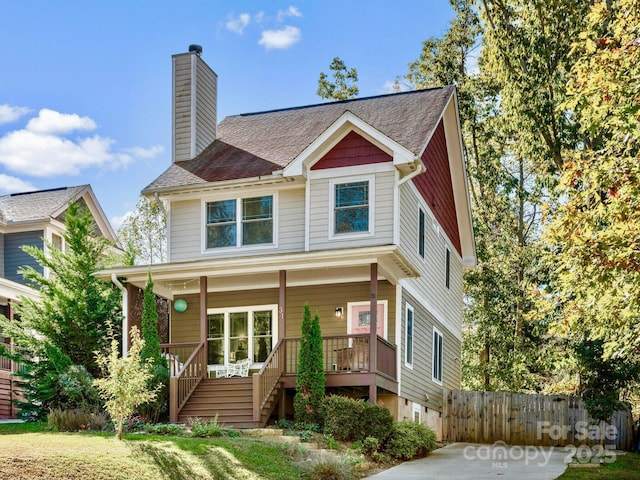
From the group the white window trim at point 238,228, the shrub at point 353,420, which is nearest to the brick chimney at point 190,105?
the white window trim at point 238,228

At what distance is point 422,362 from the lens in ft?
69.3

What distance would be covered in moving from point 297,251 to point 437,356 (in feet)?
21.8

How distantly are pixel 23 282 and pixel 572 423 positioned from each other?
17.6 m

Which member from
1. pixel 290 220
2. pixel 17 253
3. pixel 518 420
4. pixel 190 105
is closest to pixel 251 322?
pixel 290 220

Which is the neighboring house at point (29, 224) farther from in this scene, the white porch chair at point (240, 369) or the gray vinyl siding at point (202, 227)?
the white porch chair at point (240, 369)

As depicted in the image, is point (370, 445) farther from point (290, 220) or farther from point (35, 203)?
point (35, 203)

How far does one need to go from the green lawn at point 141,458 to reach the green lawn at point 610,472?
478 centimetres

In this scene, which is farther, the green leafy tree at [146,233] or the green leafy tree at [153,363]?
the green leafy tree at [146,233]

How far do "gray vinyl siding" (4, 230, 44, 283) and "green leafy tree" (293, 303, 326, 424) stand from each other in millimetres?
13608

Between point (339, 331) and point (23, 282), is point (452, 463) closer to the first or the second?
point (339, 331)

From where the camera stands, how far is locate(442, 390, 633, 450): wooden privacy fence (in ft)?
70.7

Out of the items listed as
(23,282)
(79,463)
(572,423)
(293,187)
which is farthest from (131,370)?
(23,282)

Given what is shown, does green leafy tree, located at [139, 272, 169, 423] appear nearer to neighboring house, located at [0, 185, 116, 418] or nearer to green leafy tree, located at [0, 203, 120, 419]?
green leafy tree, located at [0, 203, 120, 419]

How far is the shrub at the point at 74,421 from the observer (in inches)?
563
